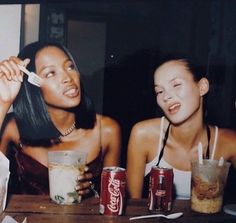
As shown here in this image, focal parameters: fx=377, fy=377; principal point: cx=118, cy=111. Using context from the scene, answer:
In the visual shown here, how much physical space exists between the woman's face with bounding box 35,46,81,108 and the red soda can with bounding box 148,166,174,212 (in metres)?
0.57

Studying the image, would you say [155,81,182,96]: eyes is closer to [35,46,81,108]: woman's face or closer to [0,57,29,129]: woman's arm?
[35,46,81,108]: woman's face

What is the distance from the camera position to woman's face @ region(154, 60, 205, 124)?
6.02 feet

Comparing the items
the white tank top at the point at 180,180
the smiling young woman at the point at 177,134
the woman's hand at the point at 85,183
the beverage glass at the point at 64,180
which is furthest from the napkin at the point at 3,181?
the white tank top at the point at 180,180

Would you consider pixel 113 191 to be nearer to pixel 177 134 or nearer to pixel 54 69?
pixel 177 134

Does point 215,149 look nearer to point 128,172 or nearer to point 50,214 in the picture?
point 128,172

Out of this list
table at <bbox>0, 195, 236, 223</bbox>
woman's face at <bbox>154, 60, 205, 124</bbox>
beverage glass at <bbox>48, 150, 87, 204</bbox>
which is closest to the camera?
table at <bbox>0, 195, 236, 223</bbox>

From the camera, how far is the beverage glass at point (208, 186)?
5.26 ft

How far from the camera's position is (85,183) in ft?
6.05

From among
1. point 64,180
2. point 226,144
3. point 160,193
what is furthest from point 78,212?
point 226,144

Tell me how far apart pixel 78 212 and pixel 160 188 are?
36cm

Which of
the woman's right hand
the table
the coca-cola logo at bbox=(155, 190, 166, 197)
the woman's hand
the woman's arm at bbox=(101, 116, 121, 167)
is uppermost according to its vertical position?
the woman's right hand

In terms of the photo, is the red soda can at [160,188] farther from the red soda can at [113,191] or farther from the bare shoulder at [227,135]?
the bare shoulder at [227,135]

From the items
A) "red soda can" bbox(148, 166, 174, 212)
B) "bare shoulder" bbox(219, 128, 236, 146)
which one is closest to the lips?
"bare shoulder" bbox(219, 128, 236, 146)

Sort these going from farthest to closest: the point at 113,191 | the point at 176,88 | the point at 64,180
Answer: the point at 176,88, the point at 64,180, the point at 113,191
